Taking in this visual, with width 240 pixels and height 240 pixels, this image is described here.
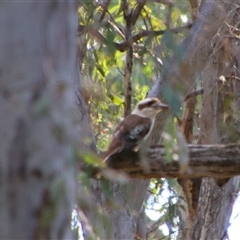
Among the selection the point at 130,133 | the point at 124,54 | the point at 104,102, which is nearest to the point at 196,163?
the point at 130,133

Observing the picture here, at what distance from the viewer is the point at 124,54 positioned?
6.09 m

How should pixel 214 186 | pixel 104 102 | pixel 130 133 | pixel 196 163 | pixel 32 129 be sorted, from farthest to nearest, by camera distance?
pixel 214 186 → pixel 104 102 → pixel 130 133 → pixel 196 163 → pixel 32 129

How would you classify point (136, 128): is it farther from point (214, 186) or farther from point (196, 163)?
point (214, 186)

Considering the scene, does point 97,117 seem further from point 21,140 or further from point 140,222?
point 21,140

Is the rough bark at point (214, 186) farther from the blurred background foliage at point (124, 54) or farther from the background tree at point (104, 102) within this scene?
the blurred background foliage at point (124, 54)

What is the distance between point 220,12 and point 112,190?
4.33ft

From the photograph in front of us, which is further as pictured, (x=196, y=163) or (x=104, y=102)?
(x=104, y=102)

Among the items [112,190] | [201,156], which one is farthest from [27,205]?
[112,190]

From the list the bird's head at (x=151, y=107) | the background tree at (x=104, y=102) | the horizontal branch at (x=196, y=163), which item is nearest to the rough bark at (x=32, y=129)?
the background tree at (x=104, y=102)

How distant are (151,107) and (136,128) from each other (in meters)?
0.21

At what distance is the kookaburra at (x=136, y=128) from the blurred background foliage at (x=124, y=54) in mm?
238

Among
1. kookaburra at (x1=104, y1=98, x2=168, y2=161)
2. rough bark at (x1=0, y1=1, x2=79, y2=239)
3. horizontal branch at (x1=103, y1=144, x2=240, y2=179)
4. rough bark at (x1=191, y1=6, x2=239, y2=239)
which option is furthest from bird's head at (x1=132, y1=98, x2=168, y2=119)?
rough bark at (x1=0, y1=1, x2=79, y2=239)

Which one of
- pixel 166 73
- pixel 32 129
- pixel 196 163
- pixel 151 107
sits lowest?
pixel 196 163

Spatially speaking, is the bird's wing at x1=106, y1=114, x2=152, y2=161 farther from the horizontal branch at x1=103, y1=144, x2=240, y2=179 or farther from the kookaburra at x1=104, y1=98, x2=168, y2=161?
the horizontal branch at x1=103, y1=144, x2=240, y2=179
